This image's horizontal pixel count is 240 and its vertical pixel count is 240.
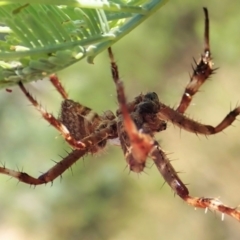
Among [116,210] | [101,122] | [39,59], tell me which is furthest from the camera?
[116,210]

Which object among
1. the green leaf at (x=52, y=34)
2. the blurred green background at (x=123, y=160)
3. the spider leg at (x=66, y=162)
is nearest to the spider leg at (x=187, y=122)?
the spider leg at (x=66, y=162)

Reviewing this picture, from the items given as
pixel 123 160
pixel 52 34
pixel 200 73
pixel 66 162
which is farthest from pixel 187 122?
pixel 123 160

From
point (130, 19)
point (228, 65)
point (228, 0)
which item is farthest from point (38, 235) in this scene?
point (130, 19)

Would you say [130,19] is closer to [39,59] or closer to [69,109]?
[39,59]

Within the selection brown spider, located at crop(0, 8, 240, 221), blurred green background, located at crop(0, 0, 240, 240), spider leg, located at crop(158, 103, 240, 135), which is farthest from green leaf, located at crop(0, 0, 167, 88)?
blurred green background, located at crop(0, 0, 240, 240)

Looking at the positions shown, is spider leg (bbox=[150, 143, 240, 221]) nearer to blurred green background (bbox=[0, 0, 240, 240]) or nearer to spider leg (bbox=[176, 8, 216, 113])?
spider leg (bbox=[176, 8, 216, 113])

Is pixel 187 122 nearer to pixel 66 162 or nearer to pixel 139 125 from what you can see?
pixel 139 125
